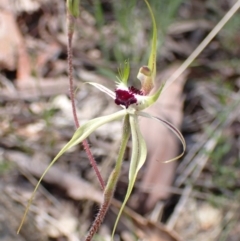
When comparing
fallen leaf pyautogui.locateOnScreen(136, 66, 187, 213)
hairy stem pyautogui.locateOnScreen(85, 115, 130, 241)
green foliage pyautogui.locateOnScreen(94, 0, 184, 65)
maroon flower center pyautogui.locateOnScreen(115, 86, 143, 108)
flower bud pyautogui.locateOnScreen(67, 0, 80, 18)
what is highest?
green foliage pyautogui.locateOnScreen(94, 0, 184, 65)

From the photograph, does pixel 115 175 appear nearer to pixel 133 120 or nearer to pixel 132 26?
pixel 133 120

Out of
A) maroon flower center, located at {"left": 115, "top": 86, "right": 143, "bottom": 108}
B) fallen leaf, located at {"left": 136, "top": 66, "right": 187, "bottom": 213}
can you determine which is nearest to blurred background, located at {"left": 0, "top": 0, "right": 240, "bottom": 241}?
fallen leaf, located at {"left": 136, "top": 66, "right": 187, "bottom": 213}

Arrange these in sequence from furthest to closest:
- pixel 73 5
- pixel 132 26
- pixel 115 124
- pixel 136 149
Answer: pixel 132 26, pixel 115 124, pixel 73 5, pixel 136 149

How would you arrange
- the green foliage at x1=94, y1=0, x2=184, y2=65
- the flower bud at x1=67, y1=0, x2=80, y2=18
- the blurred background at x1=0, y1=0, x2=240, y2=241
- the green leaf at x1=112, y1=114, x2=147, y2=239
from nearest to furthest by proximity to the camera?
the green leaf at x1=112, y1=114, x2=147, y2=239, the flower bud at x1=67, y1=0, x2=80, y2=18, the blurred background at x1=0, y1=0, x2=240, y2=241, the green foliage at x1=94, y1=0, x2=184, y2=65

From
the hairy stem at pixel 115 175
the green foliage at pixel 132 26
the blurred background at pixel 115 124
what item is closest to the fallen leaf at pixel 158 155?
the blurred background at pixel 115 124

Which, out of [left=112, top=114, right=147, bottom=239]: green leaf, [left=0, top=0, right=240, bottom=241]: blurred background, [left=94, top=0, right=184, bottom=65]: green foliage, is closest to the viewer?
[left=112, top=114, right=147, bottom=239]: green leaf

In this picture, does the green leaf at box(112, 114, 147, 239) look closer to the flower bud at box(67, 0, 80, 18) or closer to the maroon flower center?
the maroon flower center

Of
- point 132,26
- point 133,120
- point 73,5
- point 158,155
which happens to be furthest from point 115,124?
point 133,120
